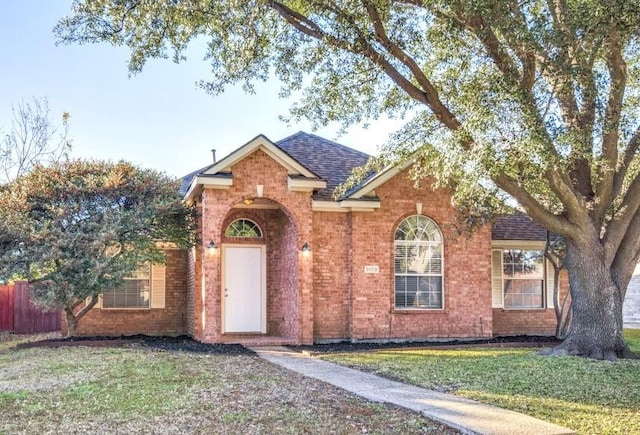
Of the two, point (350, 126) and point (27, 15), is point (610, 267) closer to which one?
point (350, 126)

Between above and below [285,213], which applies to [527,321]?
below

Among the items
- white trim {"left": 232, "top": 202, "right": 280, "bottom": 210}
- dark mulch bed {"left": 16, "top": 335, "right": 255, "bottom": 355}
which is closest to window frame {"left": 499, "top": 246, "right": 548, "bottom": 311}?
white trim {"left": 232, "top": 202, "right": 280, "bottom": 210}

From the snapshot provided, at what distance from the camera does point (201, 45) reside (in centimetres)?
1278

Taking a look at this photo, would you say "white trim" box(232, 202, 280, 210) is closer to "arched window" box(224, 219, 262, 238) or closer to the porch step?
"arched window" box(224, 219, 262, 238)

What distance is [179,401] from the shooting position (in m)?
7.83

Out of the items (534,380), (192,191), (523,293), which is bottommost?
(534,380)

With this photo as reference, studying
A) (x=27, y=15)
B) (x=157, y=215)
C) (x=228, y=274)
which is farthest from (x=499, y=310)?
(x=27, y=15)

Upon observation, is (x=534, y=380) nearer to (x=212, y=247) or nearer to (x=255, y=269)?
(x=212, y=247)

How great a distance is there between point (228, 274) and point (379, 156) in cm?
509

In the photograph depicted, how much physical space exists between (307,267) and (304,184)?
6.49 feet

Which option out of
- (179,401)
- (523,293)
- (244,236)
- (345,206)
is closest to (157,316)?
(244,236)

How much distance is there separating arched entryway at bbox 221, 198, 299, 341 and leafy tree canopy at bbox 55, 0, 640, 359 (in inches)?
155

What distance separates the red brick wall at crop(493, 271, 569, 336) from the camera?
58.9ft

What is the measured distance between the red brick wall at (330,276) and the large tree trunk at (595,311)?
5197mm
